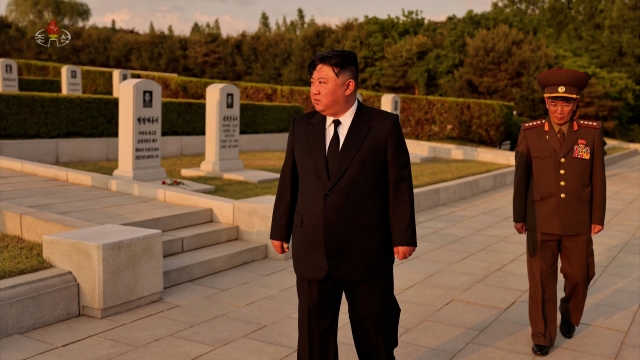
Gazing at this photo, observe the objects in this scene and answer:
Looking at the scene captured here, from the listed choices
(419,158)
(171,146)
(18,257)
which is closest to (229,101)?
(171,146)

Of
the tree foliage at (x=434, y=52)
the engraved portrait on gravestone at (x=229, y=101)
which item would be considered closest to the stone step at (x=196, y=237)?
the engraved portrait on gravestone at (x=229, y=101)

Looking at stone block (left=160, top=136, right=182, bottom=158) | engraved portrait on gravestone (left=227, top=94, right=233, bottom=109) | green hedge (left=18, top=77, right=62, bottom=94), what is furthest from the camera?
green hedge (left=18, top=77, right=62, bottom=94)

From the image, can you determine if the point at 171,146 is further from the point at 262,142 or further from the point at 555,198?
the point at 555,198

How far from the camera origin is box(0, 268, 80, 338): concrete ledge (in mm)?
4842

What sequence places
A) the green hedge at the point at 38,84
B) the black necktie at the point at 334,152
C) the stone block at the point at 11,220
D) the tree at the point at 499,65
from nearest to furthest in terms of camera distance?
1. the black necktie at the point at 334,152
2. the stone block at the point at 11,220
3. the green hedge at the point at 38,84
4. the tree at the point at 499,65

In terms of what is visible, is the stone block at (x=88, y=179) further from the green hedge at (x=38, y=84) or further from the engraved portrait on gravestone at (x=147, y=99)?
the green hedge at (x=38, y=84)

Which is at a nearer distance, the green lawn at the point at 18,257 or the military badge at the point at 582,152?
the military badge at the point at 582,152

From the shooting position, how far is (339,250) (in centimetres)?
339

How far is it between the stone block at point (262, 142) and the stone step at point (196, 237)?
1012cm

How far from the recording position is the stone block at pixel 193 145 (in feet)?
52.8

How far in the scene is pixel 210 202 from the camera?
8.20 metres

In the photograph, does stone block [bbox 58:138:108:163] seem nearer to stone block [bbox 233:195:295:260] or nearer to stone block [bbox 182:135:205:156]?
stone block [bbox 182:135:205:156]

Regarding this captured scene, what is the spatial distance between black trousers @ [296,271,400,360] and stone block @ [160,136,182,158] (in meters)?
12.5

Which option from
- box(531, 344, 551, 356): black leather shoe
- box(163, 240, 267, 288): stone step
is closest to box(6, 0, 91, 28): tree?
box(163, 240, 267, 288): stone step
